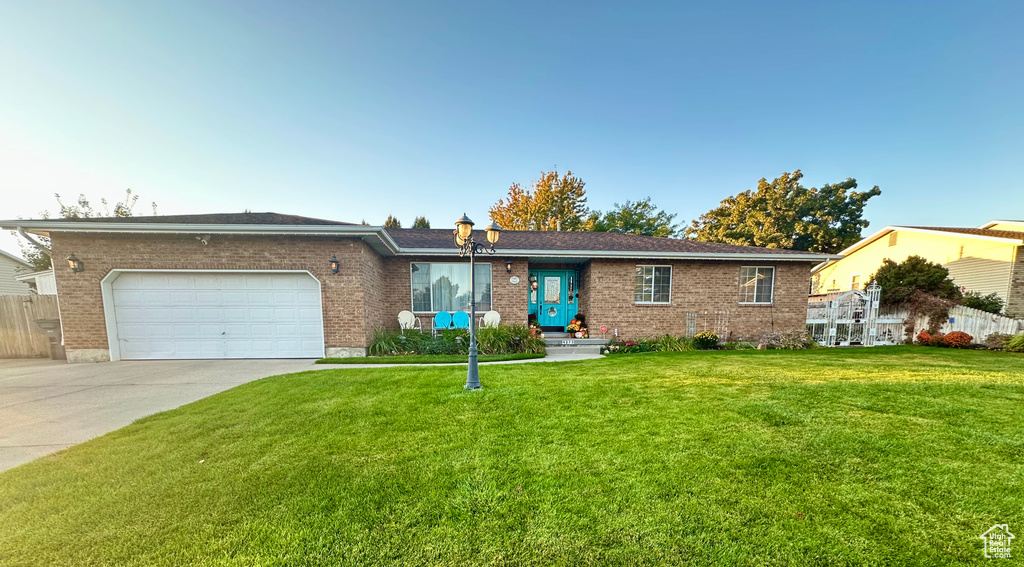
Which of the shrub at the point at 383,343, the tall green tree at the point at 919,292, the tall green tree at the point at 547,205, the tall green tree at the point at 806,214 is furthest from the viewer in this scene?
the tall green tree at the point at 547,205

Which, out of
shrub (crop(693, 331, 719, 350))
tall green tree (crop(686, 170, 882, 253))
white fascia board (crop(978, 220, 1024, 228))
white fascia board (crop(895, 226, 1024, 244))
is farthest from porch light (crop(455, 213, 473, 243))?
white fascia board (crop(978, 220, 1024, 228))

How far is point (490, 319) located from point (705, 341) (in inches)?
252

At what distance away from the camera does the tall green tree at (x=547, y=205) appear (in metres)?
21.3

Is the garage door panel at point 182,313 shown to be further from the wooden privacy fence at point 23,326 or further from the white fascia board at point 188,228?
the wooden privacy fence at point 23,326

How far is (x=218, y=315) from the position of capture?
740 cm

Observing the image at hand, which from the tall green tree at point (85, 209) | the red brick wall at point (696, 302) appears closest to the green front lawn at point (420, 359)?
the red brick wall at point (696, 302)

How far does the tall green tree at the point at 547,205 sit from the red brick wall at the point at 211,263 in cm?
1551

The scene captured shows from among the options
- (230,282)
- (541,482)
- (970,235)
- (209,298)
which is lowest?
(541,482)

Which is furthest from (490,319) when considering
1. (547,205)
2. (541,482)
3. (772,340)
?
(547,205)

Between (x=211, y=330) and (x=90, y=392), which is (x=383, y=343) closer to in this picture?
(x=211, y=330)

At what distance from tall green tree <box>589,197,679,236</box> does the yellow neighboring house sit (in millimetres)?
11223

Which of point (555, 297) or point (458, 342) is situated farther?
point (555, 297)

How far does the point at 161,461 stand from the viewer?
2.74 m

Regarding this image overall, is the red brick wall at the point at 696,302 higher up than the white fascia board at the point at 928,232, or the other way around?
the white fascia board at the point at 928,232
